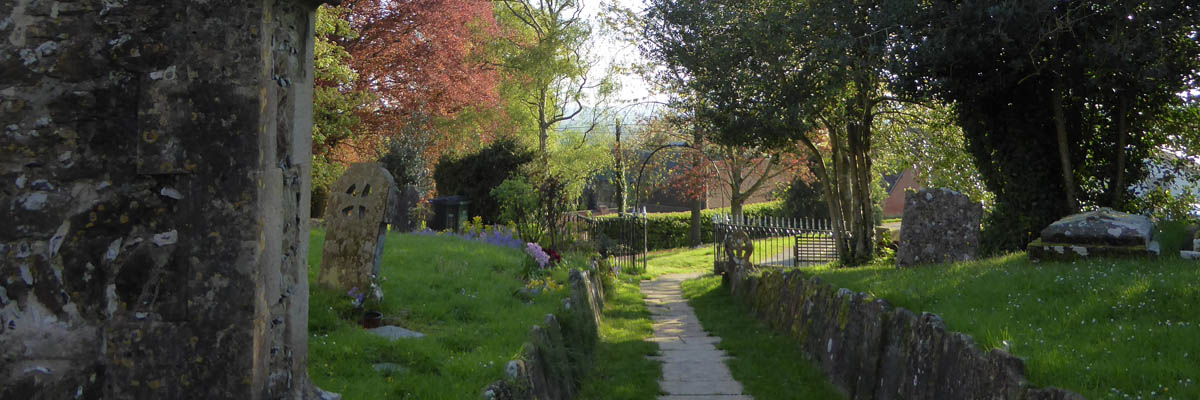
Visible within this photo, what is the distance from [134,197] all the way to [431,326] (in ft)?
12.9

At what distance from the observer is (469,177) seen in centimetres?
2317

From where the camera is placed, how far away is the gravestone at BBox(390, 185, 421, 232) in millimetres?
16828

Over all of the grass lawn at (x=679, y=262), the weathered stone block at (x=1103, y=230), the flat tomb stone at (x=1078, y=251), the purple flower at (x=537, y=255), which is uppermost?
the weathered stone block at (x=1103, y=230)

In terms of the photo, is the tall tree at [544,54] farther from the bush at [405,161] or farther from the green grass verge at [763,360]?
the green grass verge at [763,360]

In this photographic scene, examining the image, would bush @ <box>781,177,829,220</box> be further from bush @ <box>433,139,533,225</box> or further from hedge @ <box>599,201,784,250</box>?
bush @ <box>433,139,533,225</box>

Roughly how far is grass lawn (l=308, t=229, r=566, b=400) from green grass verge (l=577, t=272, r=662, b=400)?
2.78 ft

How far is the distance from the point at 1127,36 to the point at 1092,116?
8.01 ft

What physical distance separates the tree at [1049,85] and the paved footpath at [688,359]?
16.2 feet

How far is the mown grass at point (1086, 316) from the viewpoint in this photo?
4062 mm

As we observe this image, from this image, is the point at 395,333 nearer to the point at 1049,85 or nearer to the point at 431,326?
the point at 431,326

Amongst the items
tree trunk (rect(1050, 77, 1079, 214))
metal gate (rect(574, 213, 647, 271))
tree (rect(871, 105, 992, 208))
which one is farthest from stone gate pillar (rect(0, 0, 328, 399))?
metal gate (rect(574, 213, 647, 271))

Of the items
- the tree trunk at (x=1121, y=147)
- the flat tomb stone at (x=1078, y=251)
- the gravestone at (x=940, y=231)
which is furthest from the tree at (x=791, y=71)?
the flat tomb stone at (x=1078, y=251)

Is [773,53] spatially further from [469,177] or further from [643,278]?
[469,177]

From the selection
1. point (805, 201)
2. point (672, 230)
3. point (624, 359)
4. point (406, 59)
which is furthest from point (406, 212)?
point (805, 201)
